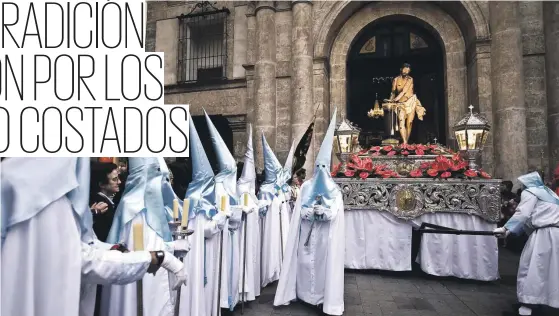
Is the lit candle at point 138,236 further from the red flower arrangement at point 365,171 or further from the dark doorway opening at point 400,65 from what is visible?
the dark doorway opening at point 400,65

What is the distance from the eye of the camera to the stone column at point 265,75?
35.7 feet

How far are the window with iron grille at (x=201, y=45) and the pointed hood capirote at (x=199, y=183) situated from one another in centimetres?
943

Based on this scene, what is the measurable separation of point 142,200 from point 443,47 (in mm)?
10823

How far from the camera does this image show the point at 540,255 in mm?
4594

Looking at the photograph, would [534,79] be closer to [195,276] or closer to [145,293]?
[195,276]

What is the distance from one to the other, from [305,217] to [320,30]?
767 centimetres

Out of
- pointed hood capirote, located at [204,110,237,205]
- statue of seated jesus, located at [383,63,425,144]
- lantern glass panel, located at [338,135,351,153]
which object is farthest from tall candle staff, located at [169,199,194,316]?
statue of seated jesus, located at [383,63,425,144]

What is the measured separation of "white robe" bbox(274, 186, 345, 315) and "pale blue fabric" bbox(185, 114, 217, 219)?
1.57 metres

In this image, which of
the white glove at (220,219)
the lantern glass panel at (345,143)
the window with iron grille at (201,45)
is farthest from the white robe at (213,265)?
the window with iron grille at (201,45)

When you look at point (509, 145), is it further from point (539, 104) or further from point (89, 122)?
point (89, 122)

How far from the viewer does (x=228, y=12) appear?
12.5m

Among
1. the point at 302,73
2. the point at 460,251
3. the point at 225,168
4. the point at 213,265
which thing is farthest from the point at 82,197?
the point at 302,73

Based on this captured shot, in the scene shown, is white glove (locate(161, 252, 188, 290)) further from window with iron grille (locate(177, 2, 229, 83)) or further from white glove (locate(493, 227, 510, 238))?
window with iron grille (locate(177, 2, 229, 83))

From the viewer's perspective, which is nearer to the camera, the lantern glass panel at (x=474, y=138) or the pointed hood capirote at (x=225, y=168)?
the pointed hood capirote at (x=225, y=168)
